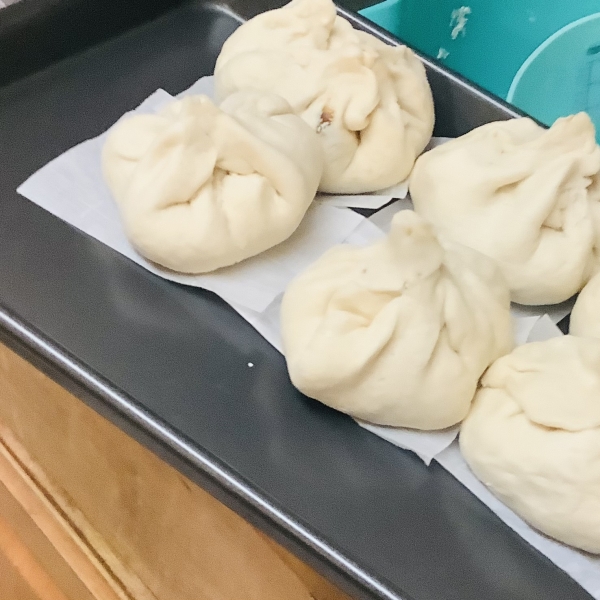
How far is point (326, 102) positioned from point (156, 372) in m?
0.32

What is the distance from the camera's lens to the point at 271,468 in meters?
0.57

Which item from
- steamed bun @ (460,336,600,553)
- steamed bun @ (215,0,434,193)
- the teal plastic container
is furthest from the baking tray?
the teal plastic container

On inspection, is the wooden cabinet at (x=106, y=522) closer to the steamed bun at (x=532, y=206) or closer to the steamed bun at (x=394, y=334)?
the steamed bun at (x=394, y=334)

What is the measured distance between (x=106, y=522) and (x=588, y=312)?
1.73 feet

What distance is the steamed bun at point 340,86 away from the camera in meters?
0.73

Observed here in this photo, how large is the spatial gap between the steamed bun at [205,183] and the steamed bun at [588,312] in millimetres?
267

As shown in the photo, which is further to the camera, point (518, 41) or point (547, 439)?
point (518, 41)

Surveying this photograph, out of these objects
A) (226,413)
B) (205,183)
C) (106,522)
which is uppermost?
(205,183)

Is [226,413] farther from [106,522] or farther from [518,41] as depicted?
[518,41]

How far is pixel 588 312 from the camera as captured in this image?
0.65 metres

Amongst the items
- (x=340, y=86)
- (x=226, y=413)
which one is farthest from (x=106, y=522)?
(x=340, y=86)

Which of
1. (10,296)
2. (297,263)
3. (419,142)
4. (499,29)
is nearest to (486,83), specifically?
(499,29)

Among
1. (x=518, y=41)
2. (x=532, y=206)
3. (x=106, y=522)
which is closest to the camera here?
(x=532, y=206)

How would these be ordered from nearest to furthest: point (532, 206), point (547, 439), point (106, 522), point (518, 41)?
point (547, 439)
point (532, 206)
point (106, 522)
point (518, 41)
